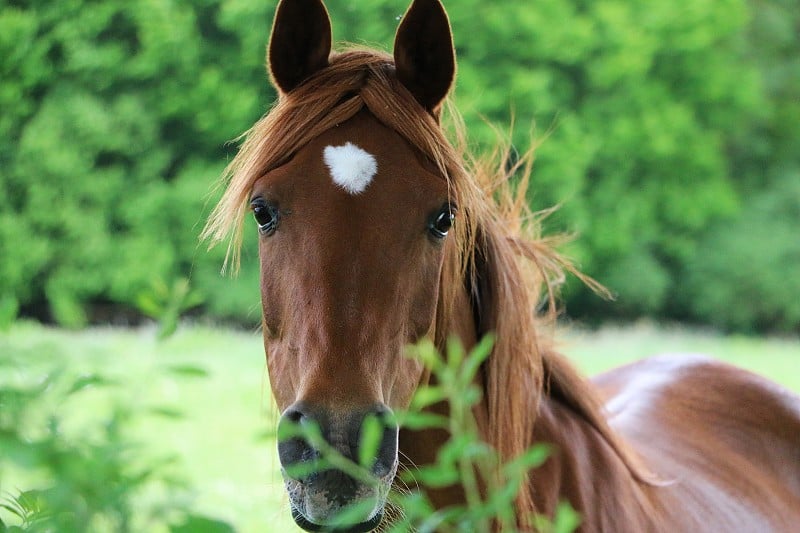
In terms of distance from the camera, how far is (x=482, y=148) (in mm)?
9977

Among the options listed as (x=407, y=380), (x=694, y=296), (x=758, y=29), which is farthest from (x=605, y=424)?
(x=758, y=29)

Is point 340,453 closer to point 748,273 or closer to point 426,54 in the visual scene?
point 426,54

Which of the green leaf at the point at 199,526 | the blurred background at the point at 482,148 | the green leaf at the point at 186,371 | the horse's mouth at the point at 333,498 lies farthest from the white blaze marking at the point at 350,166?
the blurred background at the point at 482,148

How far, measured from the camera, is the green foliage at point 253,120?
10.2m

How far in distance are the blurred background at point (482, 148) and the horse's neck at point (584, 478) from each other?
147 inches

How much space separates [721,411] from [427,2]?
61.8 inches

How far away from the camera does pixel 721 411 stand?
109 inches

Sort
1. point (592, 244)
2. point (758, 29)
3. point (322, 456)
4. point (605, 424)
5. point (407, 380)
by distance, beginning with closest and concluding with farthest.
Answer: point (322, 456), point (407, 380), point (605, 424), point (592, 244), point (758, 29)

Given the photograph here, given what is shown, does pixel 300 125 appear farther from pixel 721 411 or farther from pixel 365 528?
pixel 721 411

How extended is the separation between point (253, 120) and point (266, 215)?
30.6ft

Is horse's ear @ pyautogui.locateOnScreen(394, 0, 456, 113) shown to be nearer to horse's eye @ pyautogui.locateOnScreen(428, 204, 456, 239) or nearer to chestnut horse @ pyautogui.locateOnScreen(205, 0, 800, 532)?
chestnut horse @ pyautogui.locateOnScreen(205, 0, 800, 532)

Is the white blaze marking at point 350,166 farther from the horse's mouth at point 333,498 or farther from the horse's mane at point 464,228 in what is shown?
the horse's mouth at point 333,498

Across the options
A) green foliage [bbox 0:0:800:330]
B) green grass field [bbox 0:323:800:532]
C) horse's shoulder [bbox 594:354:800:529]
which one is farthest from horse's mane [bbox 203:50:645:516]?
green foliage [bbox 0:0:800:330]

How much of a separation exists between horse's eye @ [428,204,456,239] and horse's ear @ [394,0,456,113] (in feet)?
0.95
